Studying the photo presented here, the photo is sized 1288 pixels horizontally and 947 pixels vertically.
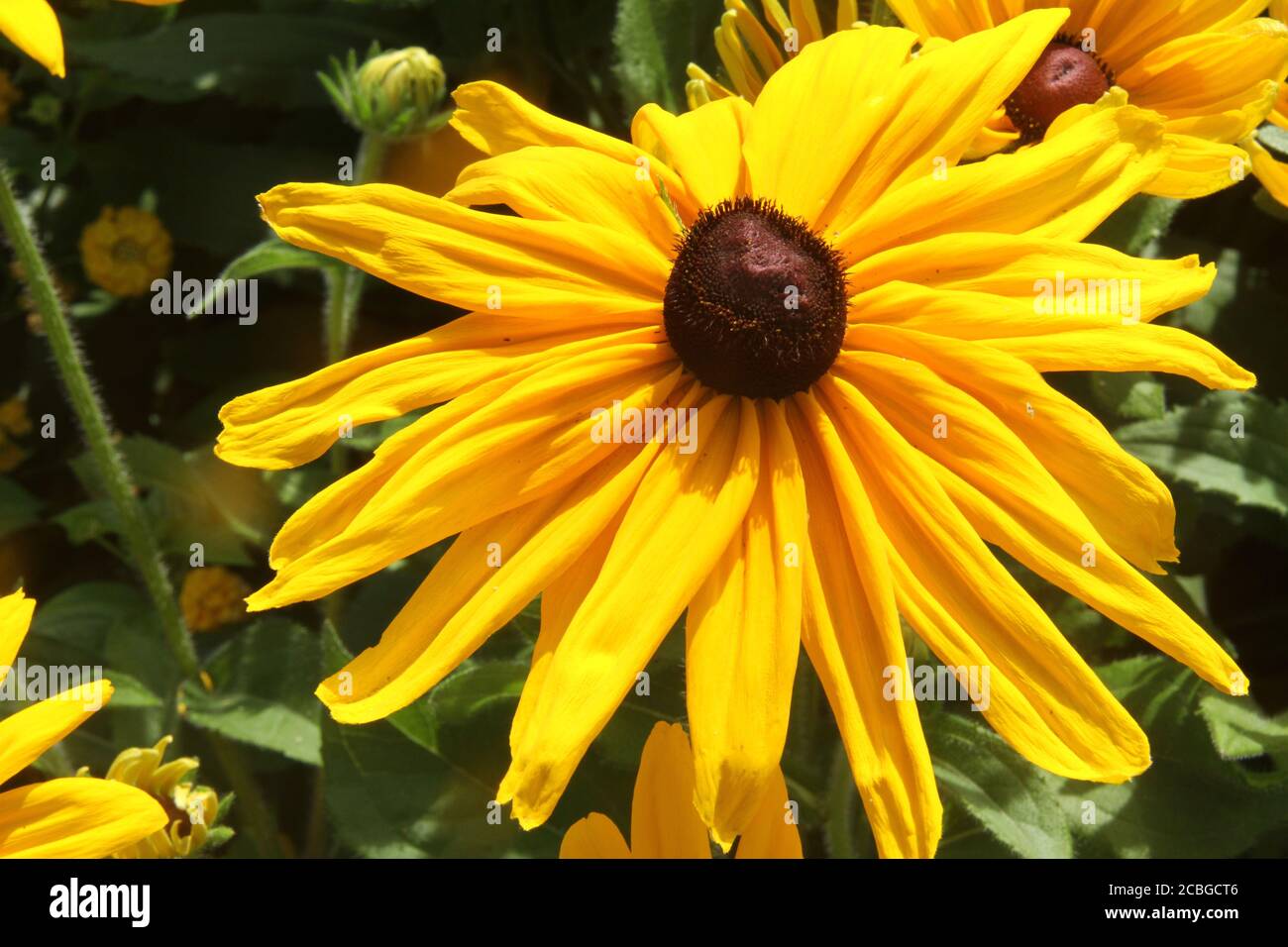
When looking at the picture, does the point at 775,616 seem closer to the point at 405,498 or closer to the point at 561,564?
the point at 561,564

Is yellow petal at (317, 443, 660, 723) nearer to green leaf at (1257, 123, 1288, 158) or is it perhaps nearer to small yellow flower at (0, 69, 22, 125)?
green leaf at (1257, 123, 1288, 158)

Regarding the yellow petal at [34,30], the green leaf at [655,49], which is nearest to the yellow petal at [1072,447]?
the green leaf at [655,49]

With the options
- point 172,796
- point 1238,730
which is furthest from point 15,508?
point 1238,730

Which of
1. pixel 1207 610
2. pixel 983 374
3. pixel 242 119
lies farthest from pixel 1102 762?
pixel 242 119

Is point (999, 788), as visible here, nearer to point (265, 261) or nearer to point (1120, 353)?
point (1120, 353)

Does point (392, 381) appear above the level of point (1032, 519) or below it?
above
